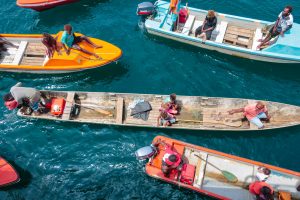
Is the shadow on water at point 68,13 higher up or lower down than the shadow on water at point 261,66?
higher up

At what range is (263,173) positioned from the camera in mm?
14164

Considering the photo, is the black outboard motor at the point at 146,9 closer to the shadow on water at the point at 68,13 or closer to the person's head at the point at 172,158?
the shadow on water at the point at 68,13

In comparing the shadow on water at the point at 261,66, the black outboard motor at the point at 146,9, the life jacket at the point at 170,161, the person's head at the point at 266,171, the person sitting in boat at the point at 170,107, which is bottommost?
the life jacket at the point at 170,161

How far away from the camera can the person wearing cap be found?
1695 centimetres

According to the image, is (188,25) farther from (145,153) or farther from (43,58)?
(145,153)

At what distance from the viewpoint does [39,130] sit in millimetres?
17781

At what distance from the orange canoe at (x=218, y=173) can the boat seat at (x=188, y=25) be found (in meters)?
8.59

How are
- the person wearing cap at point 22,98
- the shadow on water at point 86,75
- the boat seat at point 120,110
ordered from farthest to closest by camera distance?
the shadow on water at point 86,75, the boat seat at point 120,110, the person wearing cap at point 22,98

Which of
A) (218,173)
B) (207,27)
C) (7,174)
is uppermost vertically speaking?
(207,27)

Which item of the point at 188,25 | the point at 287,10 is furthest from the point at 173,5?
the point at 287,10

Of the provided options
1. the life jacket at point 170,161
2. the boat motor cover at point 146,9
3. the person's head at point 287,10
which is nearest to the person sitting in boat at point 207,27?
the boat motor cover at point 146,9

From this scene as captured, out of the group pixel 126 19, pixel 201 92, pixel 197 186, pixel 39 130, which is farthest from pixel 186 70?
pixel 39 130

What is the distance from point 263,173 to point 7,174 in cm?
1266

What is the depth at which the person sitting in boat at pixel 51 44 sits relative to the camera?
58.5 feet
